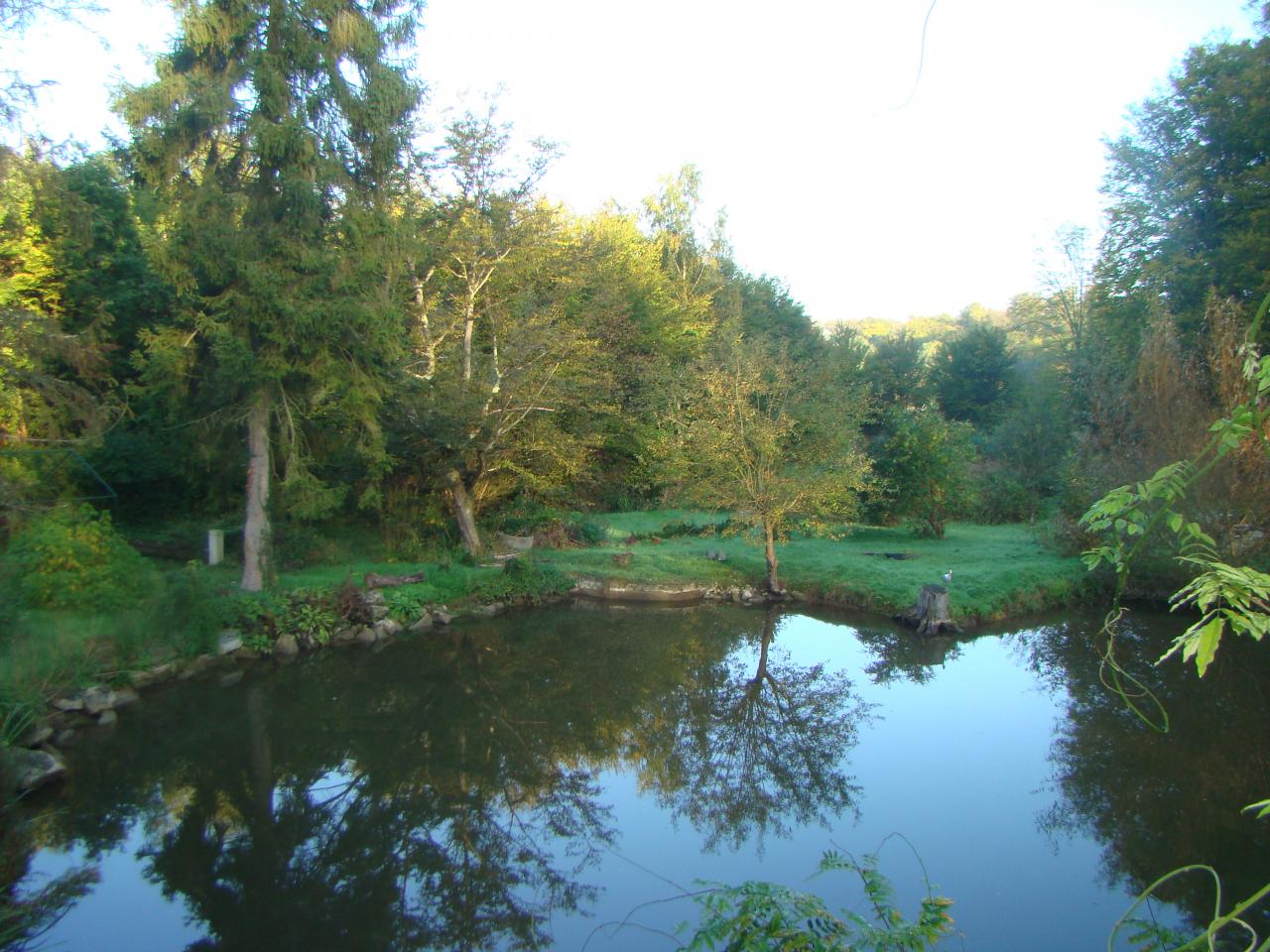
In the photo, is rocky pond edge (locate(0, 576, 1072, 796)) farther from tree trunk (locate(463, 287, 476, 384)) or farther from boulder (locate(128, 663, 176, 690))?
tree trunk (locate(463, 287, 476, 384))

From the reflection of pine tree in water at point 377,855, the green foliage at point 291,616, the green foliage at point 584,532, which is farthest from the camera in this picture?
the green foliage at point 584,532

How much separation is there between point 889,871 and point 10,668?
1010 centimetres

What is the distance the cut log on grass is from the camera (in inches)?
623

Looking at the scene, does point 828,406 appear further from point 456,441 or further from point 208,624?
point 208,624

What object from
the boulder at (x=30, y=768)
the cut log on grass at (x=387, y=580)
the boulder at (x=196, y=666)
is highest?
the cut log on grass at (x=387, y=580)

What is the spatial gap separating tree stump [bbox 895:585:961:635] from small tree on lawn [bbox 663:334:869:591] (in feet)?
8.97

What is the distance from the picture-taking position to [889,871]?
24.4 feet

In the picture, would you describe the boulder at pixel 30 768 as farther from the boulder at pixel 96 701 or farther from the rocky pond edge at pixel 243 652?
the boulder at pixel 96 701

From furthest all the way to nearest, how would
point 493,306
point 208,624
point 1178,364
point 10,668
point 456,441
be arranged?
point 493,306 → point 456,441 → point 1178,364 → point 208,624 → point 10,668

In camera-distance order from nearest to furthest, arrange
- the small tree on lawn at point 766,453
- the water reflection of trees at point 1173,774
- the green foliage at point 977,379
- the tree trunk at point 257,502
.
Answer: the water reflection of trees at point 1173,774 < the tree trunk at point 257,502 < the small tree on lawn at point 766,453 < the green foliage at point 977,379

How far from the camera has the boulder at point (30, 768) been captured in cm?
827

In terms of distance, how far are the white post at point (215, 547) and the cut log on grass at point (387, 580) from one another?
2.79m

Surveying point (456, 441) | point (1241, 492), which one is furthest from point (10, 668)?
point (1241, 492)

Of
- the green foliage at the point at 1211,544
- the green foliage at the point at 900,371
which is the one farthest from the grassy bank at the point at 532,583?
the green foliage at the point at 900,371
